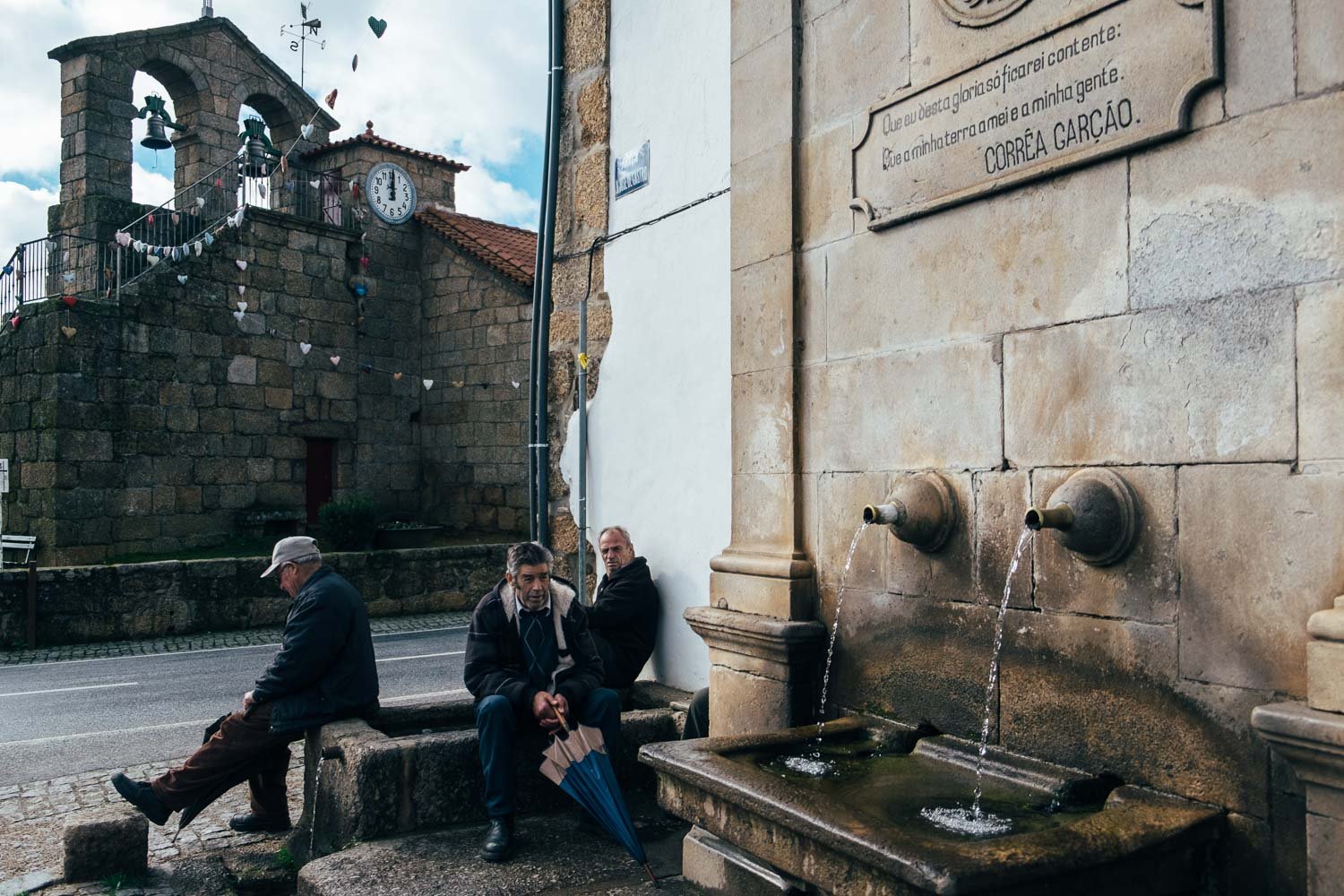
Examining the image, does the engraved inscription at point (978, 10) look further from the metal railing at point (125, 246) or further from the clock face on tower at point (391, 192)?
the clock face on tower at point (391, 192)

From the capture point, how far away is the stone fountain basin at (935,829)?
2.37 meters

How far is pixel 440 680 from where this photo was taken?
29.4 feet

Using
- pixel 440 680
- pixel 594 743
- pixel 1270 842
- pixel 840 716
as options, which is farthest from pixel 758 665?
pixel 440 680

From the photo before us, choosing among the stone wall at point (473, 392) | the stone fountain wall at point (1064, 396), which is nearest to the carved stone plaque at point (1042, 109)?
the stone fountain wall at point (1064, 396)

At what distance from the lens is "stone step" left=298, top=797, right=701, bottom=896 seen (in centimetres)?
363

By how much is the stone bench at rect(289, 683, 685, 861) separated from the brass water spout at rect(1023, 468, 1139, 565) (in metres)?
2.45

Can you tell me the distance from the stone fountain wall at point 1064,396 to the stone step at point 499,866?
2.52ft

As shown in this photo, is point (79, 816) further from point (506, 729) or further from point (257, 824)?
point (506, 729)

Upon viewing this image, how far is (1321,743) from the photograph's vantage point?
7.60 ft

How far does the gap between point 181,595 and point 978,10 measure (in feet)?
36.1

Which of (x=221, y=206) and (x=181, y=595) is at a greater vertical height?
(x=221, y=206)

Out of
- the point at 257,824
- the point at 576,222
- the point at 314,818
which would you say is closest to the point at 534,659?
the point at 314,818

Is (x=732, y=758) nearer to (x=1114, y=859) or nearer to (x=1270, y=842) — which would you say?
(x=1114, y=859)

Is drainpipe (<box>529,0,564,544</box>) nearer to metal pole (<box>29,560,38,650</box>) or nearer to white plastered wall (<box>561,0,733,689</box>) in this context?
white plastered wall (<box>561,0,733,689</box>)
